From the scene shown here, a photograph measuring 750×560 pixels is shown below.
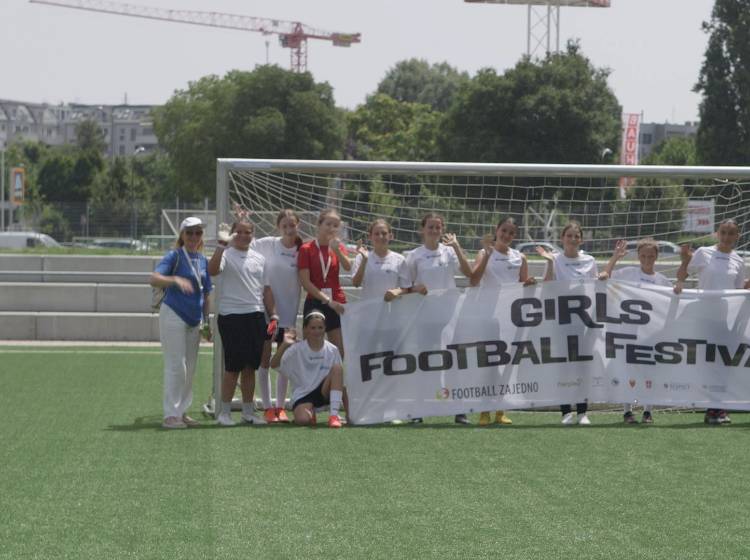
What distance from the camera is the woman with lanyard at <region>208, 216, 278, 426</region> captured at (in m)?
12.2

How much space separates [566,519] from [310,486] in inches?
72.1

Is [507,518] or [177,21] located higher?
[177,21]

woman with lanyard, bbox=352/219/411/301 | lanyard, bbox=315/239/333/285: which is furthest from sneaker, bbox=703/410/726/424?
lanyard, bbox=315/239/333/285

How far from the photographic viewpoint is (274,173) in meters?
13.8

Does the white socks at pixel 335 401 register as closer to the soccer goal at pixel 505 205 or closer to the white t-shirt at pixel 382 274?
the white t-shirt at pixel 382 274

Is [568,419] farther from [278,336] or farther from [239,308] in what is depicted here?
[239,308]

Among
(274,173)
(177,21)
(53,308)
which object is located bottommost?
(53,308)

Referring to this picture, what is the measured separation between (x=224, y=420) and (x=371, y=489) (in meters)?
3.76

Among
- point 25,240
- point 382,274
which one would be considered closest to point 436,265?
point 382,274

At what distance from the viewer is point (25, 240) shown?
38.4m

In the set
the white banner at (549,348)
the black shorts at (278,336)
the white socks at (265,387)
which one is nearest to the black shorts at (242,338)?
the black shorts at (278,336)

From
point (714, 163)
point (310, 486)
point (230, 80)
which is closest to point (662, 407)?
point (310, 486)

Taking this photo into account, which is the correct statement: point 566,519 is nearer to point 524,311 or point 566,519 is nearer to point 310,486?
point 310,486

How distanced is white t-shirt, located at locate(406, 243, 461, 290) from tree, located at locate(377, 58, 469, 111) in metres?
120
